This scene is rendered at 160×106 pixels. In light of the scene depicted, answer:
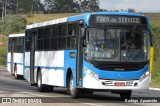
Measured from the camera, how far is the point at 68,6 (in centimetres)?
16638

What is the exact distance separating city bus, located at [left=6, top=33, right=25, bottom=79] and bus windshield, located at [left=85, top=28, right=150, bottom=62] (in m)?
16.6

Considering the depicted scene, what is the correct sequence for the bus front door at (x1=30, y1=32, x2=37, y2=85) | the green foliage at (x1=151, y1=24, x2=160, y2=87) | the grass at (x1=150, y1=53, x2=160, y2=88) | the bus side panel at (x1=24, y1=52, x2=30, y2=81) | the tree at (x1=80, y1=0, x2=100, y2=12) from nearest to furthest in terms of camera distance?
the bus front door at (x1=30, y1=32, x2=37, y2=85)
the bus side panel at (x1=24, y1=52, x2=30, y2=81)
the grass at (x1=150, y1=53, x2=160, y2=88)
the green foliage at (x1=151, y1=24, x2=160, y2=87)
the tree at (x1=80, y1=0, x2=100, y2=12)

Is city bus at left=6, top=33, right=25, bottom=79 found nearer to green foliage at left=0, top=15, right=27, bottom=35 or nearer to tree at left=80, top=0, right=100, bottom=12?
green foliage at left=0, top=15, right=27, bottom=35

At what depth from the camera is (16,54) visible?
38000mm

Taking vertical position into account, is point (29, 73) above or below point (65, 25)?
below

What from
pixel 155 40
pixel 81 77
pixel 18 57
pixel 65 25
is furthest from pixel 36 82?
pixel 155 40

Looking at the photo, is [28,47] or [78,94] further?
[28,47]

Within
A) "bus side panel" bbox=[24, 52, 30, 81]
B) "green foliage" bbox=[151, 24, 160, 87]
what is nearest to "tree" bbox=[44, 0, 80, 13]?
"green foliage" bbox=[151, 24, 160, 87]

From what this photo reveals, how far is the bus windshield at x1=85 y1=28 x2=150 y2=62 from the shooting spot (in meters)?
18.2

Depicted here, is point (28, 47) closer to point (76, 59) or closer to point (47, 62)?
point (47, 62)

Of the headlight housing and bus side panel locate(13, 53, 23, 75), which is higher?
the headlight housing

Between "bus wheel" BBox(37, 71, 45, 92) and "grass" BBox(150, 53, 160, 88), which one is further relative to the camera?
"grass" BBox(150, 53, 160, 88)

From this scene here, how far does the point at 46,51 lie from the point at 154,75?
18795 millimetres

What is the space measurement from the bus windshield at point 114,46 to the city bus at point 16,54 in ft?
54.6
